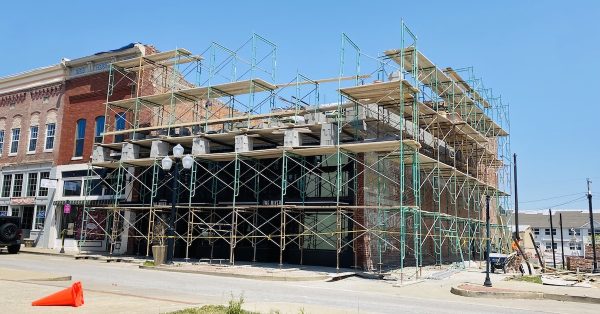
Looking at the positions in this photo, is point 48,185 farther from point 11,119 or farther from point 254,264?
point 254,264

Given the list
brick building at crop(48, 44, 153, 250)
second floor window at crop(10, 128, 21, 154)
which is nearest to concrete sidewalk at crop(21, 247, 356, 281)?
brick building at crop(48, 44, 153, 250)

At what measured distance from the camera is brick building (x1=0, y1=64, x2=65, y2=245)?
33875 millimetres

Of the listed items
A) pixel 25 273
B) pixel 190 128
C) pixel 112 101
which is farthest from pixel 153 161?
pixel 25 273

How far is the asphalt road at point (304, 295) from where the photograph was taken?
11198 millimetres

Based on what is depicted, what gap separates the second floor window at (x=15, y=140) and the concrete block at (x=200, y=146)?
18042 millimetres

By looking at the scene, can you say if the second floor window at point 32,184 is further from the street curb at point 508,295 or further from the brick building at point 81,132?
the street curb at point 508,295

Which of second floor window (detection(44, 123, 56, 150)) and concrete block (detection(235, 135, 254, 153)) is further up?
second floor window (detection(44, 123, 56, 150))

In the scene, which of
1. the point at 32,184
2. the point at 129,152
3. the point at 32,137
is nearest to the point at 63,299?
the point at 129,152

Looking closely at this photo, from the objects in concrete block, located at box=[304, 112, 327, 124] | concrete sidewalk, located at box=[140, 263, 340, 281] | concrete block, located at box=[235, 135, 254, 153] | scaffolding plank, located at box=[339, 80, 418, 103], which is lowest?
concrete sidewalk, located at box=[140, 263, 340, 281]

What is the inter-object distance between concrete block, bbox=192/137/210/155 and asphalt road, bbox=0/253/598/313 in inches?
324

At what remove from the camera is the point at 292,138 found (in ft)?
74.9

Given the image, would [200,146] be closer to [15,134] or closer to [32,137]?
[32,137]

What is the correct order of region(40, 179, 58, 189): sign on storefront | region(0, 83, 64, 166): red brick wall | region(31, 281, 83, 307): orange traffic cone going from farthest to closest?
region(0, 83, 64, 166): red brick wall < region(40, 179, 58, 189): sign on storefront < region(31, 281, 83, 307): orange traffic cone

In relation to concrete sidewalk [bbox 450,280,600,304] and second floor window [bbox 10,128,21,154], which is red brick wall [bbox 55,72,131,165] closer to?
second floor window [bbox 10,128,21,154]
